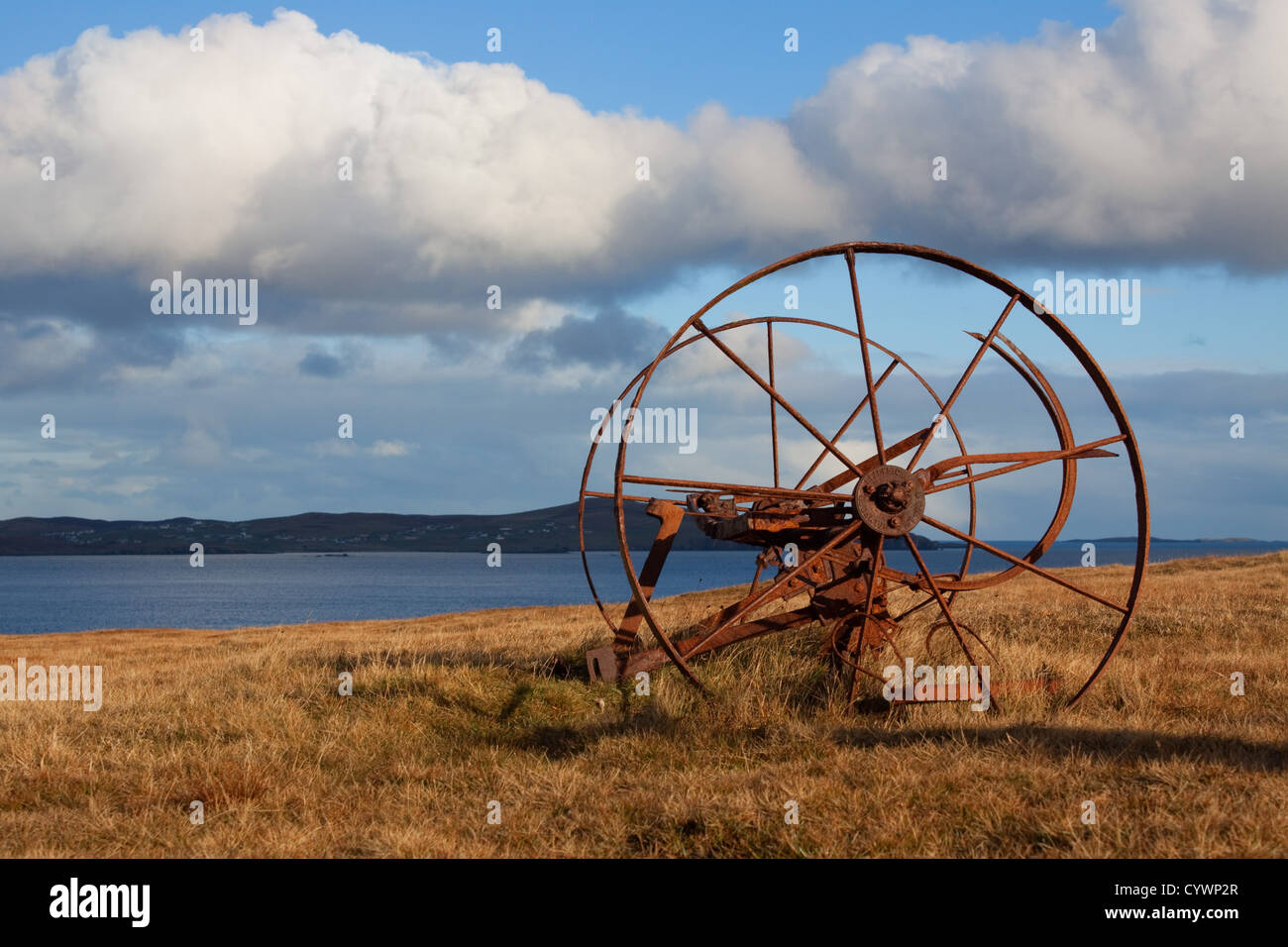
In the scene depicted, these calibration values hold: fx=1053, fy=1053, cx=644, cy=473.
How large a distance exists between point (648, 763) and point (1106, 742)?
3150mm

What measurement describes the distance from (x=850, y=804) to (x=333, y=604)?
7766 cm

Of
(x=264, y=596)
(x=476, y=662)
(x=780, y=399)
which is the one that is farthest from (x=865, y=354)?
(x=264, y=596)

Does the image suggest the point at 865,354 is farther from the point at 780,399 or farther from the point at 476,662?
the point at 476,662

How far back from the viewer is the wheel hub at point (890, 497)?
8789mm

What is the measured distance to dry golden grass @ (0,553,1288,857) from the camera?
5629 mm

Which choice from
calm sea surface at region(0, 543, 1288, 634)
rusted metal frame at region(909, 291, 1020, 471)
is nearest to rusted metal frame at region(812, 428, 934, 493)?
rusted metal frame at region(909, 291, 1020, 471)

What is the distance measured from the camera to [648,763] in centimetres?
744

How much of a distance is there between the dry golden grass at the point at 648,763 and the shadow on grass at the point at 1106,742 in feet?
0.10

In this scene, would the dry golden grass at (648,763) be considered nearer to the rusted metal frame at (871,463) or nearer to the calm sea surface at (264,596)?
the rusted metal frame at (871,463)

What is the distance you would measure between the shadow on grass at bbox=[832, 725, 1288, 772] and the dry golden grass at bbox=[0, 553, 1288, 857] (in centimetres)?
3

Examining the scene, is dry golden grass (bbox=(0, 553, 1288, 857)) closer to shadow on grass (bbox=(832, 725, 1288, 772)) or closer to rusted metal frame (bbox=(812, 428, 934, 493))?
shadow on grass (bbox=(832, 725, 1288, 772))

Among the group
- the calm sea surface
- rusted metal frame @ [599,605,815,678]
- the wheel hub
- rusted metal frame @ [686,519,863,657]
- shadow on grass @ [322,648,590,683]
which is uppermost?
the wheel hub

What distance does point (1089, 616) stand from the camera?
1402 cm
